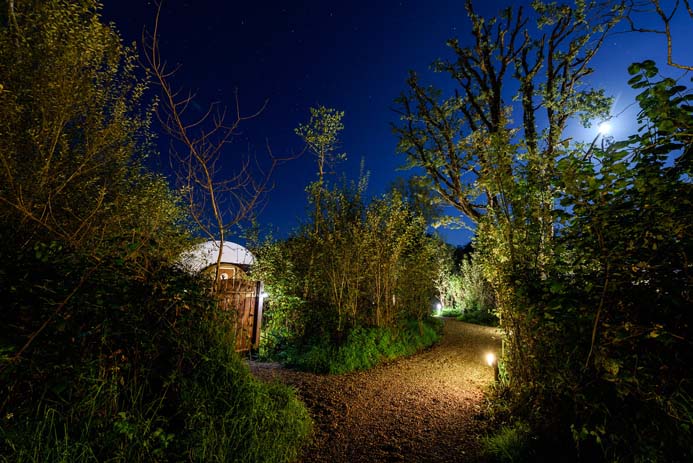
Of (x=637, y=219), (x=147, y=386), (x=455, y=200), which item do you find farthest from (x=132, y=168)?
(x=455, y=200)

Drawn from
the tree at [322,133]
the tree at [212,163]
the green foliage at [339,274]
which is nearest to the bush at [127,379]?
the tree at [212,163]

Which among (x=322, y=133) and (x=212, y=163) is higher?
(x=322, y=133)

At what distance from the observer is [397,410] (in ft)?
13.5

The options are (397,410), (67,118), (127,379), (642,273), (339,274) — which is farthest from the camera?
(339,274)

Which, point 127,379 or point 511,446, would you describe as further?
point 511,446

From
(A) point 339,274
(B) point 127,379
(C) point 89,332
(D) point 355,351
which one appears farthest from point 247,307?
(C) point 89,332

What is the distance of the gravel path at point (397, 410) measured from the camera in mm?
3045

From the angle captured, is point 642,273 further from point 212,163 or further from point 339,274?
point 339,274

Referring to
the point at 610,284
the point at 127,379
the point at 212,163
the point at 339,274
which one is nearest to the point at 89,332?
the point at 127,379

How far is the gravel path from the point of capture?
3045 millimetres

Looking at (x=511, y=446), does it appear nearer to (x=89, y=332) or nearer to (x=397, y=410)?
(x=397, y=410)

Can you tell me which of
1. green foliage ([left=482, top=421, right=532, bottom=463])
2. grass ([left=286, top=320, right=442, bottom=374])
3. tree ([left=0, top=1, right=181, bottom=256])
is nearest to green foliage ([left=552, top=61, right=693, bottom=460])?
green foliage ([left=482, top=421, right=532, bottom=463])

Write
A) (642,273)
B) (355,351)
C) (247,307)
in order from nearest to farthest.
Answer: (642,273) < (355,351) < (247,307)

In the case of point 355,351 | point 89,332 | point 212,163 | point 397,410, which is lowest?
point 397,410
